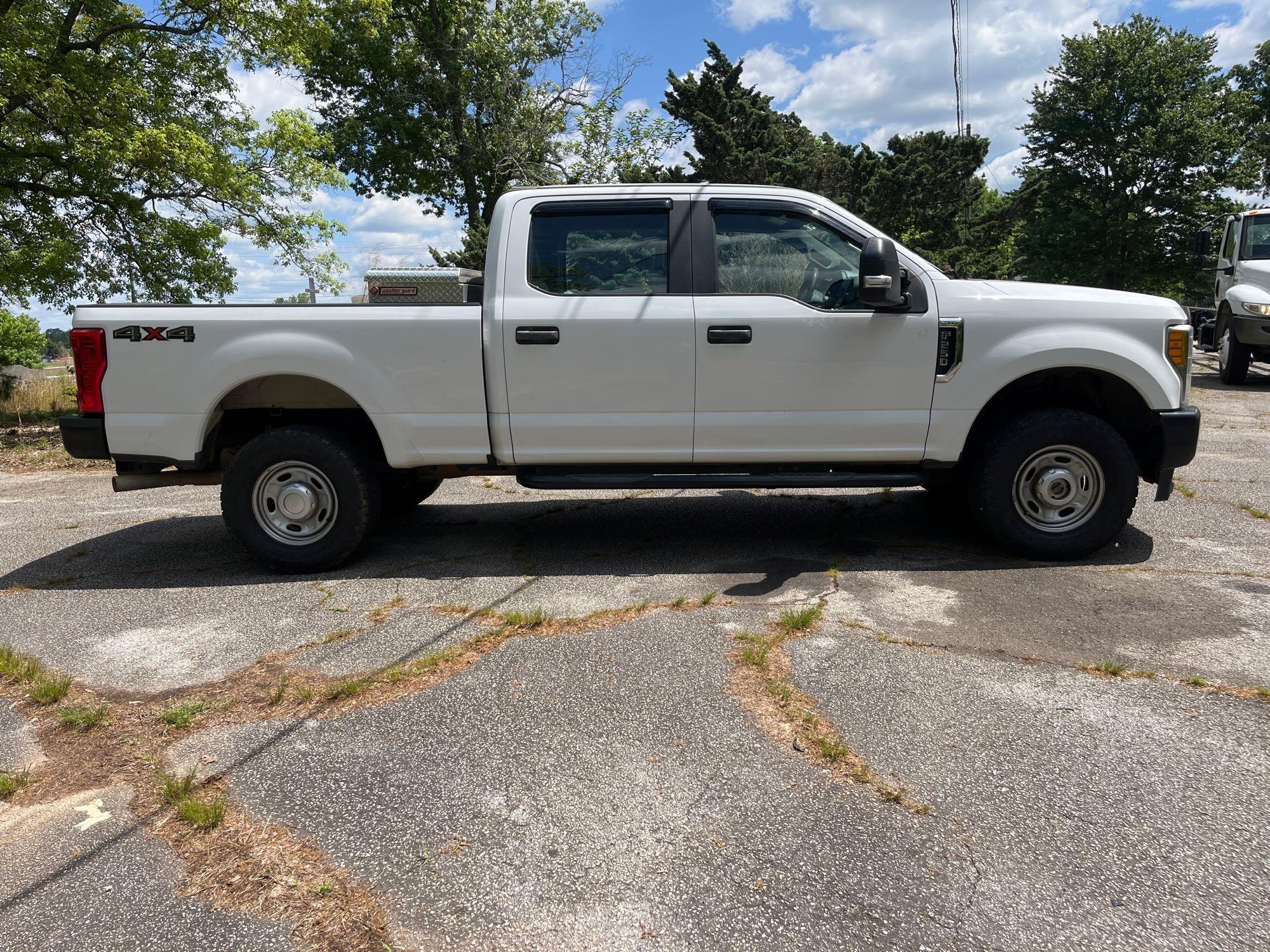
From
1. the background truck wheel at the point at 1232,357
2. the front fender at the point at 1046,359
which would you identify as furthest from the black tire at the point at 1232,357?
the front fender at the point at 1046,359

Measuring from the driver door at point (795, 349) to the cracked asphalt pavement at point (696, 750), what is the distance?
2.56 ft

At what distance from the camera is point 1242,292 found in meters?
13.3

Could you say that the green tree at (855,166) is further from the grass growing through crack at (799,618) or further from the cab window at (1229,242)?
the grass growing through crack at (799,618)

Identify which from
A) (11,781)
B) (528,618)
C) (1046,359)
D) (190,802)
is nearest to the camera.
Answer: (190,802)

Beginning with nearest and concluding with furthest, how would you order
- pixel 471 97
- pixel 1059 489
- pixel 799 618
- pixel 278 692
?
pixel 278 692 → pixel 799 618 → pixel 1059 489 → pixel 471 97

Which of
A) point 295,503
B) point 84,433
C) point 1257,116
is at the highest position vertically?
point 1257,116

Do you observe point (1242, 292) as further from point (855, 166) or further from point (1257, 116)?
point (1257, 116)

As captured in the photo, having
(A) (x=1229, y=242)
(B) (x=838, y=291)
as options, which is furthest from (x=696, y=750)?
(A) (x=1229, y=242)

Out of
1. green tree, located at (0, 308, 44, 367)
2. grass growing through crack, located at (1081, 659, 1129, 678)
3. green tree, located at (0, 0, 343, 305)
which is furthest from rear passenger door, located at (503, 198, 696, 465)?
green tree, located at (0, 308, 44, 367)

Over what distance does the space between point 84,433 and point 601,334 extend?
2987 mm

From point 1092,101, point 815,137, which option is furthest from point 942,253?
point 815,137

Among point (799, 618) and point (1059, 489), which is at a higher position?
point (1059, 489)

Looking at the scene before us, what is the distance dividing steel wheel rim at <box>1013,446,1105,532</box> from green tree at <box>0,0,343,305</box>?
1214 centimetres

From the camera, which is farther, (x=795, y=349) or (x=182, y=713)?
(x=795, y=349)
